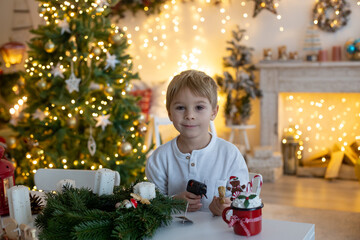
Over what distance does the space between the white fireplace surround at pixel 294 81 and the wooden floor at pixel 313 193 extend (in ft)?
1.79

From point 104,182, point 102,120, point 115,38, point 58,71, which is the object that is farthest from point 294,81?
point 104,182

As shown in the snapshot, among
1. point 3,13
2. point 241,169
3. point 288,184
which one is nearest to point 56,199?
point 241,169

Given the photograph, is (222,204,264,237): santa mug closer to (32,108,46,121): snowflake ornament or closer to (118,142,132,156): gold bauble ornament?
(118,142,132,156): gold bauble ornament

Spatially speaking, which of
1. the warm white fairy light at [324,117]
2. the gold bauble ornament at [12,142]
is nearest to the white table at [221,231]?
the gold bauble ornament at [12,142]

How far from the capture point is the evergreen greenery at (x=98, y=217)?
1050 mm

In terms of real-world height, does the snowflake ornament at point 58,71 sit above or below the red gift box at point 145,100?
above

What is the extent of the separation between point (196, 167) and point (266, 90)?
3.48 meters

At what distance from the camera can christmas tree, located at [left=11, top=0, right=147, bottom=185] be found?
314 centimetres

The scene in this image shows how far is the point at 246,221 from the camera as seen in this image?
3.60 feet

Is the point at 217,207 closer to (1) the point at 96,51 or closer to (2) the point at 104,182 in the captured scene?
(2) the point at 104,182

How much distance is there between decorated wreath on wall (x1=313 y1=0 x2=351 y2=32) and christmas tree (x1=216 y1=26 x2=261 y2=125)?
0.76 metres

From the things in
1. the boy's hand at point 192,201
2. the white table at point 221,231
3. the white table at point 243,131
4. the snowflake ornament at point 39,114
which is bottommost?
the white table at point 243,131

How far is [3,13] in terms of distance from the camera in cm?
586

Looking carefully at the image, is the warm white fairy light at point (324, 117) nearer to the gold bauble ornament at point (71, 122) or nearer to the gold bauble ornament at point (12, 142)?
the gold bauble ornament at point (71, 122)
